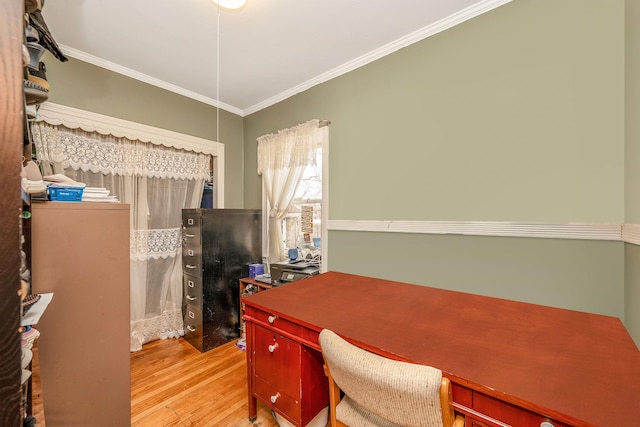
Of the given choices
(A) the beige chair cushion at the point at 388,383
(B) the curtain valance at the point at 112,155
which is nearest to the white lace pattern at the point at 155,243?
(B) the curtain valance at the point at 112,155

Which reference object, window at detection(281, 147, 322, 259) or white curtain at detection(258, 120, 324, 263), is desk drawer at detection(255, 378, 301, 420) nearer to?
window at detection(281, 147, 322, 259)

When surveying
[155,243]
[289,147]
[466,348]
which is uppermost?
[289,147]

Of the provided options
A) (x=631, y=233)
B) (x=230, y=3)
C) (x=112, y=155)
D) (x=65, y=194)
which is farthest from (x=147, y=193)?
(x=631, y=233)

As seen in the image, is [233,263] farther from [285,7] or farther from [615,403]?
[615,403]

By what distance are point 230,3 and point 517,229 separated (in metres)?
2.22

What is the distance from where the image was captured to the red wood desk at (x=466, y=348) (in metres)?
0.72

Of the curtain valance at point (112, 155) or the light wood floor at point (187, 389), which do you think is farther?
the curtain valance at point (112, 155)

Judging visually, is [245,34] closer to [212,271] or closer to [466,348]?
[212,271]

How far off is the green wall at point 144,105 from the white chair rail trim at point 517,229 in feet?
6.30

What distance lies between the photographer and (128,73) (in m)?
2.44

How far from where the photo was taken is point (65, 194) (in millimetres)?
1412

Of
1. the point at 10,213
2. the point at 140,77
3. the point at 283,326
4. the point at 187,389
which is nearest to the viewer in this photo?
the point at 10,213

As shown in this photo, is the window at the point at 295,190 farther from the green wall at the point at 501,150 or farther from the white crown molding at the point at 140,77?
the white crown molding at the point at 140,77

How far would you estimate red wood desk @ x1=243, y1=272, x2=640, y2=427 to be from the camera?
2.35 ft
